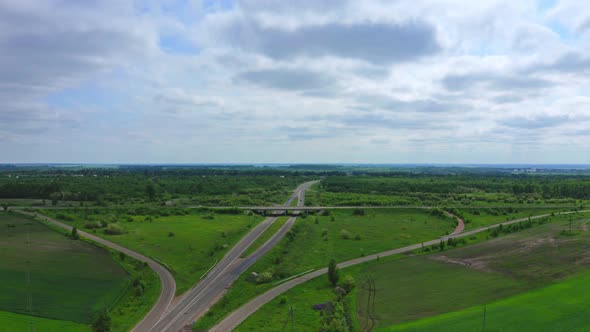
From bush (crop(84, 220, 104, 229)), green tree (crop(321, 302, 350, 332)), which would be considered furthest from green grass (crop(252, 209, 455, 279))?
bush (crop(84, 220, 104, 229))

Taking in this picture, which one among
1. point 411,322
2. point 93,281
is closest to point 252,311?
point 411,322

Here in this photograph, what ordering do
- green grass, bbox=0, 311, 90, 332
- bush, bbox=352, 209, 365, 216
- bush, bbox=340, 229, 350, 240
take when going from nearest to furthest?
green grass, bbox=0, 311, 90, 332
bush, bbox=340, 229, 350, 240
bush, bbox=352, 209, 365, 216

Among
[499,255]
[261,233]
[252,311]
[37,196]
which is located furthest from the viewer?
[37,196]

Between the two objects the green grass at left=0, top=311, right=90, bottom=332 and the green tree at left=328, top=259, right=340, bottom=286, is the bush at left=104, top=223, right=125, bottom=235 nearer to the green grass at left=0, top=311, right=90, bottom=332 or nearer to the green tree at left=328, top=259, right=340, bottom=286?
the green grass at left=0, top=311, right=90, bottom=332

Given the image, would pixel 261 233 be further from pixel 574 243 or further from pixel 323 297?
pixel 574 243

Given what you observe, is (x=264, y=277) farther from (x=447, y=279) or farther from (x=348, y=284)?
(x=447, y=279)

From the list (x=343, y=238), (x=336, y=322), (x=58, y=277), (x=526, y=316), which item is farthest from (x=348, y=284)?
(x=58, y=277)
